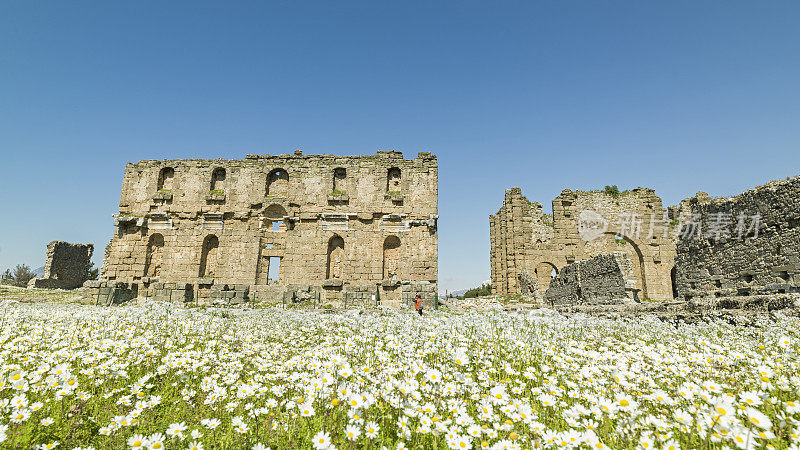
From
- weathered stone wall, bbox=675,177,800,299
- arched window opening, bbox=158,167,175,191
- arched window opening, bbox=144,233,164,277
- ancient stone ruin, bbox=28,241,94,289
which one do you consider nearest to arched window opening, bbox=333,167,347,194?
arched window opening, bbox=158,167,175,191

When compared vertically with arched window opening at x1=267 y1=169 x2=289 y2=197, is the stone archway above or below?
below

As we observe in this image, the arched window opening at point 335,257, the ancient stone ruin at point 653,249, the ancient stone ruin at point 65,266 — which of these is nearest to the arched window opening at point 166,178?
the arched window opening at point 335,257

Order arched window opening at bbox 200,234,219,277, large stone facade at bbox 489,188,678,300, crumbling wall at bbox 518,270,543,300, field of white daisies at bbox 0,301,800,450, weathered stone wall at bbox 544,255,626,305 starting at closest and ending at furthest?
field of white daisies at bbox 0,301,800,450 < weathered stone wall at bbox 544,255,626,305 < crumbling wall at bbox 518,270,543,300 < arched window opening at bbox 200,234,219,277 < large stone facade at bbox 489,188,678,300

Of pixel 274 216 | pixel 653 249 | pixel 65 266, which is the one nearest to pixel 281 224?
pixel 274 216

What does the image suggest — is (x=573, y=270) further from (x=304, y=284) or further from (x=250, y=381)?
(x=250, y=381)

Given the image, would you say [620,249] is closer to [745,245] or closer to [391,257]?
[745,245]

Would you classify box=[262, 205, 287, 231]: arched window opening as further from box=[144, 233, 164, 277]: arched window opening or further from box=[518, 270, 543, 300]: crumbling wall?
box=[518, 270, 543, 300]: crumbling wall

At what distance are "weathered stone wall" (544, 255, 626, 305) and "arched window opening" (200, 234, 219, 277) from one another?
21637 mm

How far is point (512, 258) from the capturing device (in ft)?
94.7

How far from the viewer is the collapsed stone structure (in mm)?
24922

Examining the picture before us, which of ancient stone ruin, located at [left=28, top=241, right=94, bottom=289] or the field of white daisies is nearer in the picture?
the field of white daisies

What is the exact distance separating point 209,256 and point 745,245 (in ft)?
93.4

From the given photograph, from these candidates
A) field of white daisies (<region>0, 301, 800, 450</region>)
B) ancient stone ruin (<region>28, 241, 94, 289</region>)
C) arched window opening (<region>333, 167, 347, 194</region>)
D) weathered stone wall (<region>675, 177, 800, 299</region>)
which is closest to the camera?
field of white daisies (<region>0, 301, 800, 450</region>)

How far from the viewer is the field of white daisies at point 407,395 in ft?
9.21
